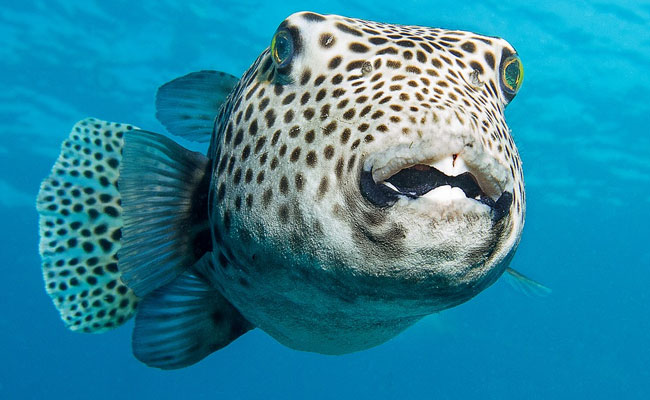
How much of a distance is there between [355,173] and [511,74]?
1472mm

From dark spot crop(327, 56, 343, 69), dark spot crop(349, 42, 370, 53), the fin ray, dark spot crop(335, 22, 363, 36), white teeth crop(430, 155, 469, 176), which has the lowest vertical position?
the fin ray

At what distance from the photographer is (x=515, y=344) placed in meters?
86.4

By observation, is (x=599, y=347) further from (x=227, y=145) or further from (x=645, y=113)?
(x=227, y=145)

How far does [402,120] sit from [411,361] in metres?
99.1

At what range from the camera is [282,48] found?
255 centimetres

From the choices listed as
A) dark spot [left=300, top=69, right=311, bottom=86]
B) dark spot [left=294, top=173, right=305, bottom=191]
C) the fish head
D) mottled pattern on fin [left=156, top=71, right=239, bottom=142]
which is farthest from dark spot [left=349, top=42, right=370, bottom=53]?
mottled pattern on fin [left=156, top=71, right=239, bottom=142]

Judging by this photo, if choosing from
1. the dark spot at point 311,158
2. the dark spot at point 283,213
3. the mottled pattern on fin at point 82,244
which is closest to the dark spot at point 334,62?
the dark spot at point 311,158

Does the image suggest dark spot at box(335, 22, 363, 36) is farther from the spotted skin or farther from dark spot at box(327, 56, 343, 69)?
dark spot at box(327, 56, 343, 69)

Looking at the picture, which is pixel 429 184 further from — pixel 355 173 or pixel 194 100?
pixel 194 100

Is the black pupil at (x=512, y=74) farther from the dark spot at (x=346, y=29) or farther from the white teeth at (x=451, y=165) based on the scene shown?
the white teeth at (x=451, y=165)

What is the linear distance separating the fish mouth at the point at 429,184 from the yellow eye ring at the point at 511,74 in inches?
46.3

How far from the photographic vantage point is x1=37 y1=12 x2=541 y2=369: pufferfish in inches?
67.9

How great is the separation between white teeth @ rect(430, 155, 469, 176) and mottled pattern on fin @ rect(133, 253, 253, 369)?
1.92 metres

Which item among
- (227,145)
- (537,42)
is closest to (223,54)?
(537,42)
